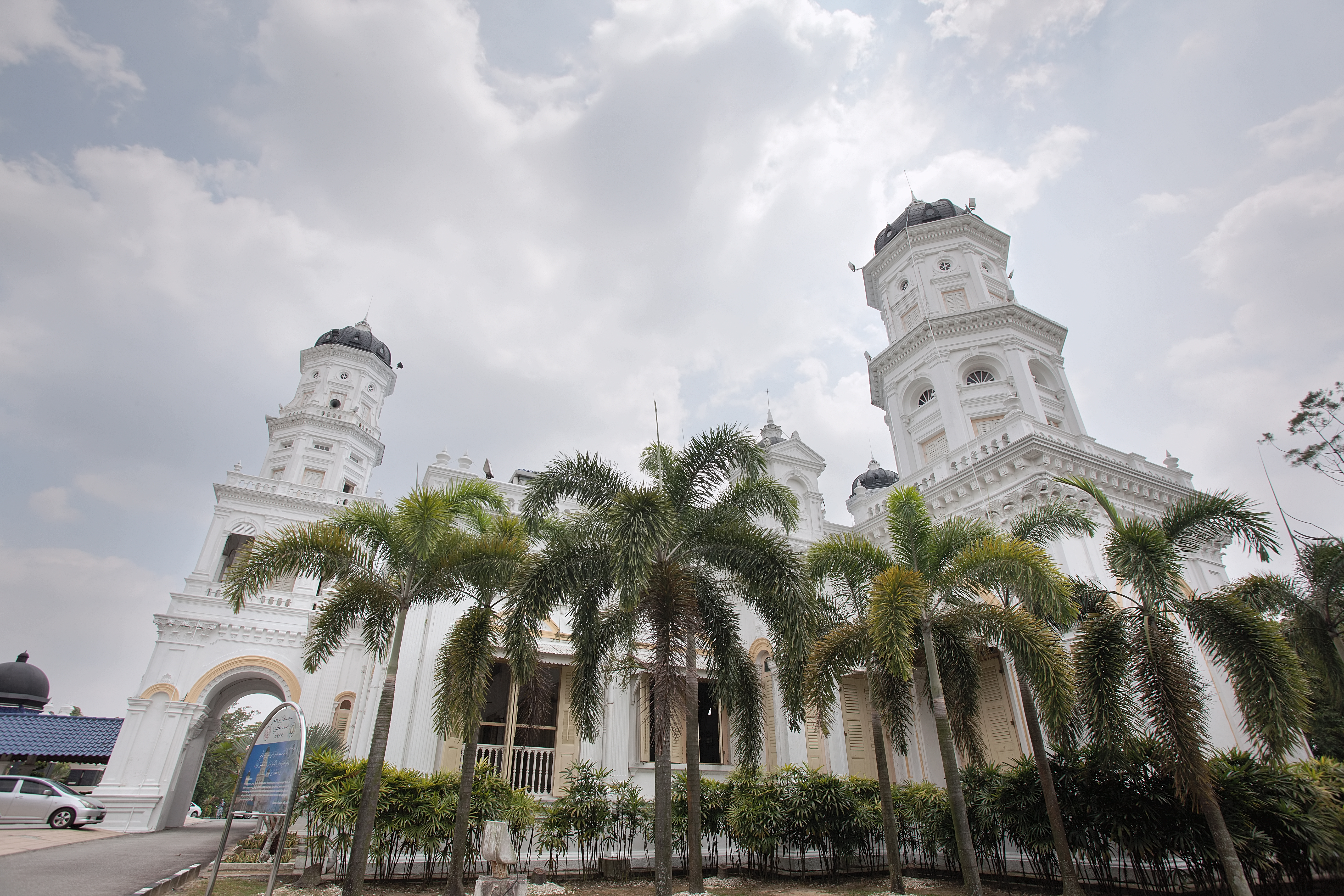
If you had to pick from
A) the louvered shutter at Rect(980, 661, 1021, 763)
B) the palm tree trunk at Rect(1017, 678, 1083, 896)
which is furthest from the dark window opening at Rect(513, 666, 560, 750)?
the louvered shutter at Rect(980, 661, 1021, 763)

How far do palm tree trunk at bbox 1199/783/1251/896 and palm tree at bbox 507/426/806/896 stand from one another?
590 cm

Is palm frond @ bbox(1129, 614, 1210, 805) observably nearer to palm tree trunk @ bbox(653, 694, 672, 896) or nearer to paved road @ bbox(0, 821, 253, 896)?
palm tree trunk @ bbox(653, 694, 672, 896)

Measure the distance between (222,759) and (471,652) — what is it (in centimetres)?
4741

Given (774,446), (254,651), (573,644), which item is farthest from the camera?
(774,446)

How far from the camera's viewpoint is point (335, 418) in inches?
1153

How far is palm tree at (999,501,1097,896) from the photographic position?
11.0 meters

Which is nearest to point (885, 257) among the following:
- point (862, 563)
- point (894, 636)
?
point (862, 563)

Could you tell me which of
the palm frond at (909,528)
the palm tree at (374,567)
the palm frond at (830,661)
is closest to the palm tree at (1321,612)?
the palm frond at (909,528)

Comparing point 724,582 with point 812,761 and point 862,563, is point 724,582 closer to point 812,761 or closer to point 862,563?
point 862,563

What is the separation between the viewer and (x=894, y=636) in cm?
1050

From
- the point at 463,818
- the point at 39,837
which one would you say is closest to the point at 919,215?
the point at 463,818

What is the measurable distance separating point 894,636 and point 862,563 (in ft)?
10.1

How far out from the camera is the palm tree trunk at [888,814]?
1182cm

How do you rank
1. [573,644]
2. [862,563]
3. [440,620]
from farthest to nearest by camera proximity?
[440,620]
[862,563]
[573,644]
